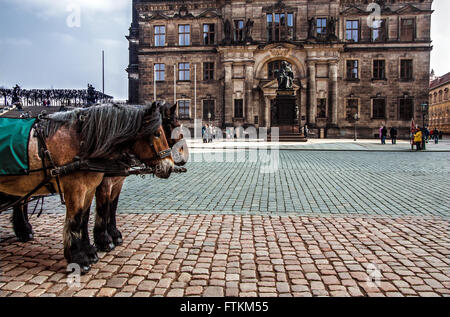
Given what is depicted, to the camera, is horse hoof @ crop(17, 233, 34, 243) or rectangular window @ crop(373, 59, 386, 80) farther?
rectangular window @ crop(373, 59, 386, 80)

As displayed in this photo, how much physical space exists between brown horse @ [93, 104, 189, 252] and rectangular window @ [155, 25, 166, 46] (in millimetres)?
43711

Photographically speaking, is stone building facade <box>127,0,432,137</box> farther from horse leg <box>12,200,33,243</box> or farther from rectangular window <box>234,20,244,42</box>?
horse leg <box>12,200,33,243</box>

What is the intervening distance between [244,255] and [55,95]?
150 ft

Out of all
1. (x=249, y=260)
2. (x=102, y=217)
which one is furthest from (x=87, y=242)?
(x=249, y=260)

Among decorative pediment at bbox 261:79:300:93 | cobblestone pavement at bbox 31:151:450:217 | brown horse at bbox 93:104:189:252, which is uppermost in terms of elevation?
decorative pediment at bbox 261:79:300:93

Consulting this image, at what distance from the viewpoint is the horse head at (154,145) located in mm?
4066

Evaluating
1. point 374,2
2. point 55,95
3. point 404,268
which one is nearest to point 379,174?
point 404,268

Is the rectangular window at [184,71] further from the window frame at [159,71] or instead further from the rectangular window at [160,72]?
the rectangular window at [160,72]

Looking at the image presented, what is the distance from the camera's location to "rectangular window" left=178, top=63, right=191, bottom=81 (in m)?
45.5

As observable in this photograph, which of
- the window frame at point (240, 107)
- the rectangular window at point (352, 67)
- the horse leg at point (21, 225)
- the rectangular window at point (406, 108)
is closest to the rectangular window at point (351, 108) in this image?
the rectangular window at point (352, 67)

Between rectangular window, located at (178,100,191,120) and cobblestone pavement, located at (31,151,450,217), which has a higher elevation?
rectangular window, located at (178,100,191,120)

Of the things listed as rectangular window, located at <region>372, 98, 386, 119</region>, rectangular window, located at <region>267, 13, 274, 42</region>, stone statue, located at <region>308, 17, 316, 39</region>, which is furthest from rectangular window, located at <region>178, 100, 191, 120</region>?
rectangular window, located at <region>372, 98, 386, 119</region>
